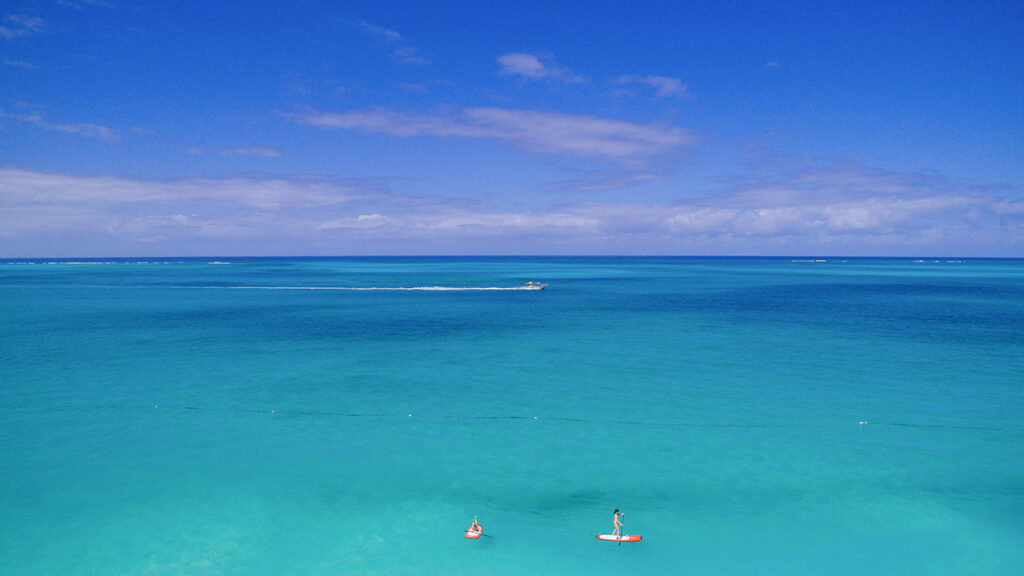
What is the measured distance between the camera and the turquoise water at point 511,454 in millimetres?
18438

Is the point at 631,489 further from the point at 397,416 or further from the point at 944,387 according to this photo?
the point at 944,387

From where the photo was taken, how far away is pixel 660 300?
97188 millimetres

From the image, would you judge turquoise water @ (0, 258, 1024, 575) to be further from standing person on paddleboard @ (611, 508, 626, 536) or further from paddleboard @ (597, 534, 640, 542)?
standing person on paddleboard @ (611, 508, 626, 536)

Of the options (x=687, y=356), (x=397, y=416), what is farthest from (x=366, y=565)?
(x=687, y=356)

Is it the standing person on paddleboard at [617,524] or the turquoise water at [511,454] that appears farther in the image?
the standing person on paddleboard at [617,524]

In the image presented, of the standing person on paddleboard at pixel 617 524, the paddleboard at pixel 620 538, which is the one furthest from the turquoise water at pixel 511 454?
the standing person on paddleboard at pixel 617 524

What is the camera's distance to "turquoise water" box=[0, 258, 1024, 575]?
18.4 m

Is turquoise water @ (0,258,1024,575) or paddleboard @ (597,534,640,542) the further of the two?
paddleboard @ (597,534,640,542)

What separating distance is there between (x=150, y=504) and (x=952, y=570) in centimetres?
2746

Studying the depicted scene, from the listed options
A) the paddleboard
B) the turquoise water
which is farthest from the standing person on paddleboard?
the turquoise water

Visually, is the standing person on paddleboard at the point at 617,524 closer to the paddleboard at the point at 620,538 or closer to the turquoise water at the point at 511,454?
the paddleboard at the point at 620,538

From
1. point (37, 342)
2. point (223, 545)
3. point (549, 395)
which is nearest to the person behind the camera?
point (223, 545)

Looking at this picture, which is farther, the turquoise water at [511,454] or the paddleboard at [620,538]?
the paddleboard at [620,538]

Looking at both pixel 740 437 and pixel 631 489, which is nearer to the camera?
pixel 631 489
